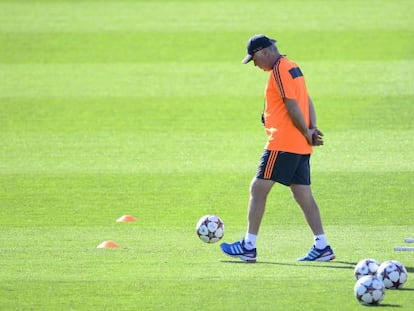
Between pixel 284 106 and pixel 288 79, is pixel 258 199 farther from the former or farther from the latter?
pixel 288 79

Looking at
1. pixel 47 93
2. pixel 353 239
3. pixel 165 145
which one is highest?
pixel 47 93

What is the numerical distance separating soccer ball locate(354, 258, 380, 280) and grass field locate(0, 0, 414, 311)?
0.55 feet

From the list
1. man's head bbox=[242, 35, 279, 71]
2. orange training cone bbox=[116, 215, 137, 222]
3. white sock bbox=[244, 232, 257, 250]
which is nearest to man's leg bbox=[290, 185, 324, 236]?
white sock bbox=[244, 232, 257, 250]

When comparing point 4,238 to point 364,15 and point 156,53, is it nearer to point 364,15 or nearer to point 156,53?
point 156,53

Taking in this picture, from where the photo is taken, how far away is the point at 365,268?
958cm

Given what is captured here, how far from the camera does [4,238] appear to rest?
39.0ft

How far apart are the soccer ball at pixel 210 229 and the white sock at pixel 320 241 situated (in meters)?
1.03

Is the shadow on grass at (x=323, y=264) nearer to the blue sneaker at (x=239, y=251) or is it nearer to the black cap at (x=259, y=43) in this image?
the blue sneaker at (x=239, y=251)

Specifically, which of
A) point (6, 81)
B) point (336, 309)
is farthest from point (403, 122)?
point (336, 309)

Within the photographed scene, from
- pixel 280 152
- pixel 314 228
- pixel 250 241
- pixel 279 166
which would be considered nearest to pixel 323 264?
pixel 314 228

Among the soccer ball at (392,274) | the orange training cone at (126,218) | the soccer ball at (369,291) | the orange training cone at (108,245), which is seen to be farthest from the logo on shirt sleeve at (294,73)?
the orange training cone at (126,218)

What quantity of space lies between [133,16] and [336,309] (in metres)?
14.7

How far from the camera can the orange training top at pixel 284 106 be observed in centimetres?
1047

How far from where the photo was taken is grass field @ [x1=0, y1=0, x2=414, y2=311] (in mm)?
9969
